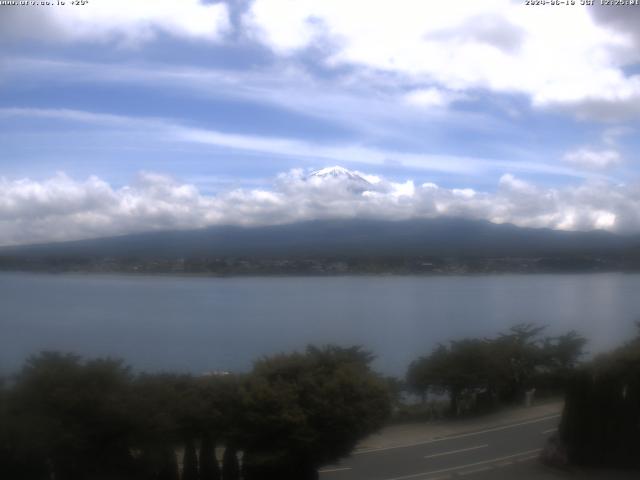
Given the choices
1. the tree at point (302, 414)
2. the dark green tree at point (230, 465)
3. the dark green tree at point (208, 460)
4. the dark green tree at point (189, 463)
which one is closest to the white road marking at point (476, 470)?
the tree at point (302, 414)

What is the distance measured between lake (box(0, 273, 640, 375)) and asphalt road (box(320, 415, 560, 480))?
2.37 meters

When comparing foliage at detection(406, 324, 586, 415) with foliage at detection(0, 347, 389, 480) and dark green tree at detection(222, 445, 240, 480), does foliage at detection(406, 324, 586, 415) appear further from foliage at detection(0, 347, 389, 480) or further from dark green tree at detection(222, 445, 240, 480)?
dark green tree at detection(222, 445, 240, 480)

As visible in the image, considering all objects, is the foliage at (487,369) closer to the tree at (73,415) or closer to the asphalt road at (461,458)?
the asphalt road at (461,458)

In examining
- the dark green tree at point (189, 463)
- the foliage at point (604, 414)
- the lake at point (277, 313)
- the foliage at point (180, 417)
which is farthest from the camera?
the lake at point (277, 313)

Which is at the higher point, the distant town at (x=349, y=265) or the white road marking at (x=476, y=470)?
the distant town at (x=349, y=265)

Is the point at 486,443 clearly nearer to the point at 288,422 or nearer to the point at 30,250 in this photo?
the point at 288,422

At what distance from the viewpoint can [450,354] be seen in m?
13.4

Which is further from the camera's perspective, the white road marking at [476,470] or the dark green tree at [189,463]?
the white road marking at [476,470]

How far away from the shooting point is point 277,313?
18688mm

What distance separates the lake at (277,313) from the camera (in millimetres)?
12711

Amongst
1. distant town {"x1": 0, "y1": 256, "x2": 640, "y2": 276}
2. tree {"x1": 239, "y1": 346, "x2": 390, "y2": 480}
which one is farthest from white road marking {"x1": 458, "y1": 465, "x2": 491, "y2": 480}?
distant town {"x1": 0, "y1": 256, "x2": 640, "y2": 276}

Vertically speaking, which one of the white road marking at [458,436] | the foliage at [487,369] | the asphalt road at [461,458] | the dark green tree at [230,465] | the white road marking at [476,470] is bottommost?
the white road marking at [476,470]

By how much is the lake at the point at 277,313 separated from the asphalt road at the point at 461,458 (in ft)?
7.77

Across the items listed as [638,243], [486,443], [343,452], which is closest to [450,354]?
[486,443]
